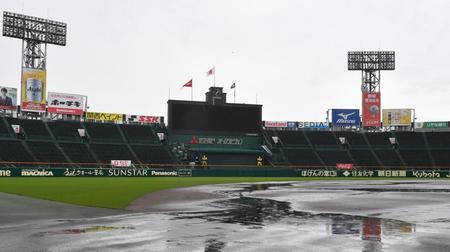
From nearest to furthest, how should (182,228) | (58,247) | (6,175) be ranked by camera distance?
(58,247)
(182,228)
(6,175)

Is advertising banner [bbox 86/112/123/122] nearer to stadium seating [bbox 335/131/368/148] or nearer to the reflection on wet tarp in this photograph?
stadium seating [bbox 335/131/368/148]

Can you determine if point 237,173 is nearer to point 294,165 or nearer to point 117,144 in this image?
point 294,165

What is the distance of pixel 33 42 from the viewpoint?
73.6 meters

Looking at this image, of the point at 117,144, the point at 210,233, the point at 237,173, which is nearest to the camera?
the point at 210,233

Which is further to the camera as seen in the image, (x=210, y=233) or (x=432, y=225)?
(x=432, y=225)

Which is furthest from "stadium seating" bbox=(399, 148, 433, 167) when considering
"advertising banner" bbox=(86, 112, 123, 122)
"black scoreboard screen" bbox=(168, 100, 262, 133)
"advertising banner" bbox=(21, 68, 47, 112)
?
"advertising banner" bbox=(21, 68, 47, 112)

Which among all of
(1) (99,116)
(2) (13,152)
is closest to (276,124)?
(1) (99,116)

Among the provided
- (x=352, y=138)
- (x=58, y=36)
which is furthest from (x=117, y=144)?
(x=352, y=138)

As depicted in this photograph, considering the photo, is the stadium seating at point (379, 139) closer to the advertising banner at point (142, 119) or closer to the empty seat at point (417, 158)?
the empty seat at point (417, 158)

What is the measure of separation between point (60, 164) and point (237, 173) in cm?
2412

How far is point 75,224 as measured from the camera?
528 inches

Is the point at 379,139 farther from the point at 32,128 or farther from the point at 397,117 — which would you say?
the point at 32,128

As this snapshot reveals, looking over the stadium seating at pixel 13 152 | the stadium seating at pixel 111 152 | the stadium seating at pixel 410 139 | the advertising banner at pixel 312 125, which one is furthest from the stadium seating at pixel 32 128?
the stadium seating at pixel 410 139

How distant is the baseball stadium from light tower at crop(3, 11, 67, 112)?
19cm
